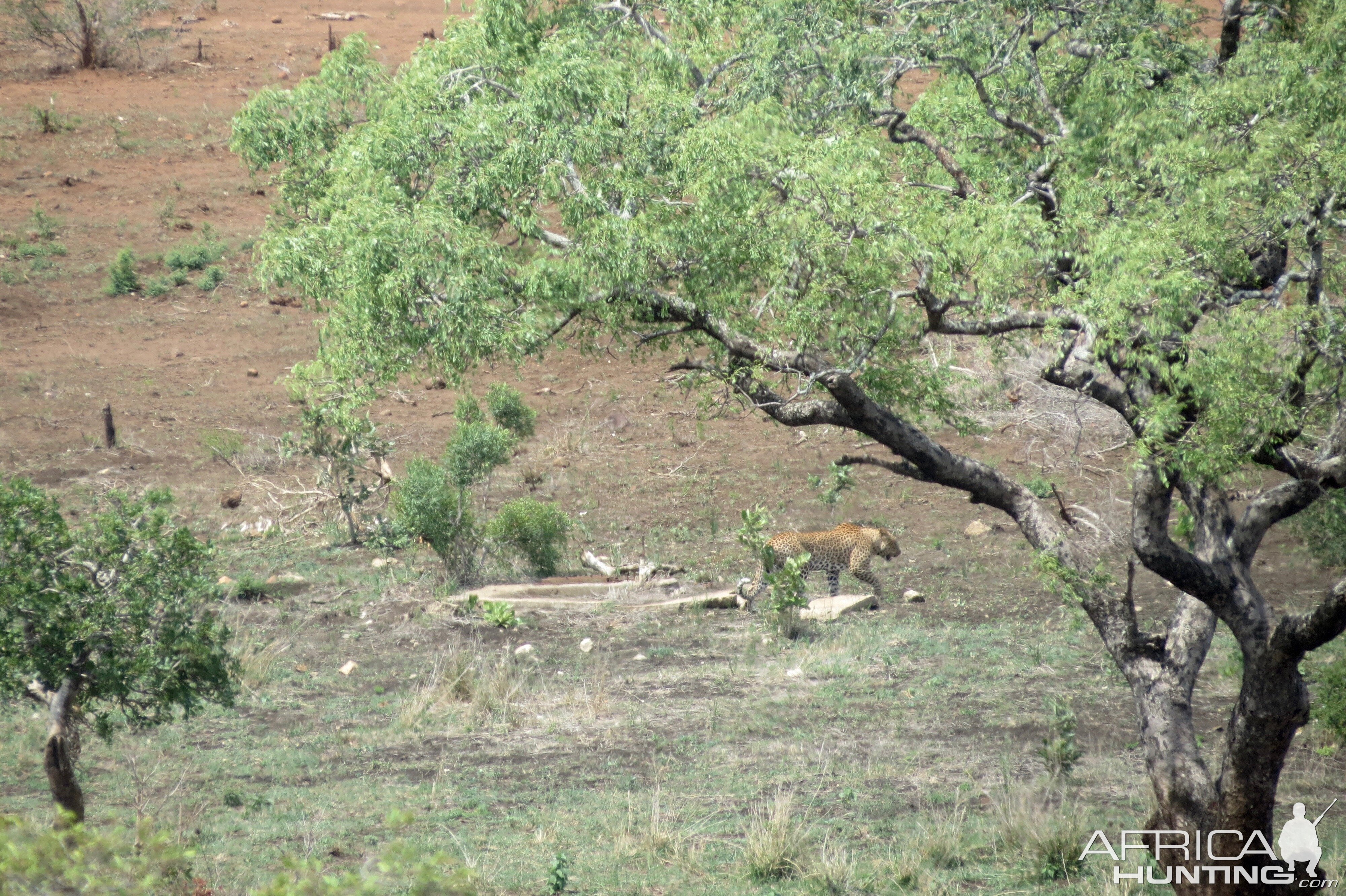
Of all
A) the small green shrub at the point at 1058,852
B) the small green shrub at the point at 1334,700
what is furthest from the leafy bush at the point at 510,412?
the small green shrub at the point at 1334,700

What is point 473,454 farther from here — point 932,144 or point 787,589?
point 932,144

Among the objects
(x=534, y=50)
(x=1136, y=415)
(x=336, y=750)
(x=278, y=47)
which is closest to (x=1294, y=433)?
(x=1136, y=415)

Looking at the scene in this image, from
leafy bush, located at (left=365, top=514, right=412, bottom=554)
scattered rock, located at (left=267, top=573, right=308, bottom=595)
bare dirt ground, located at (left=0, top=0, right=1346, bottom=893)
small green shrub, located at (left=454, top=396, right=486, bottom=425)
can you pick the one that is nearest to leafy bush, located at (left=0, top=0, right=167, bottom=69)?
bare dirt ground, located at (left=0, top=0, right=1346, bottom=893)

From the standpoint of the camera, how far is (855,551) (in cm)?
1430

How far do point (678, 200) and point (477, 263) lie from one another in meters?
1.34

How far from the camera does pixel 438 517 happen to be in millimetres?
14133

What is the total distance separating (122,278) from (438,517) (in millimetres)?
14237

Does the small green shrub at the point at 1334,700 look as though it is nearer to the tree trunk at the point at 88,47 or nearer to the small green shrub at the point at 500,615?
the small green shrub at the point at 500,615

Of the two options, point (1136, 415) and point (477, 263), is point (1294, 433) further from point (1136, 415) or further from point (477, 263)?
point (477, 263)

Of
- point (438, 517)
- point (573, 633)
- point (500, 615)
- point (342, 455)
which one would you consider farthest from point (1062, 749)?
point (342, 455)

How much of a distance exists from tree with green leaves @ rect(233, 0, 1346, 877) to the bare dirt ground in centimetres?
95

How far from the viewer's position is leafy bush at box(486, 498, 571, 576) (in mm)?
14633

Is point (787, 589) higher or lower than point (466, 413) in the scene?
lower

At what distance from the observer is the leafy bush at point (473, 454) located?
15.8 metres
